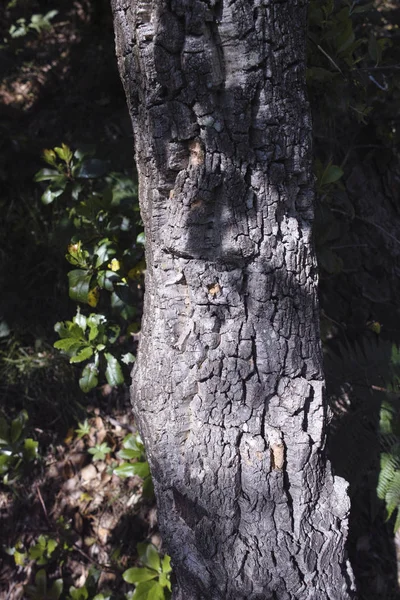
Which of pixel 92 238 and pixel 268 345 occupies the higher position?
pixel 92 238

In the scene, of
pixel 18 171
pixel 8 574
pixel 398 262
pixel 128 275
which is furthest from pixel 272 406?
pixel 18 171

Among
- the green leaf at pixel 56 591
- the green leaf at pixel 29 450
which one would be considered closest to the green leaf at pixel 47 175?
the green leaf at pixel 29 450

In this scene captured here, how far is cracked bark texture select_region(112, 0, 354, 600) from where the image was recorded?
1.28 m

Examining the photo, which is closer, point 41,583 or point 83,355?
point 83,355

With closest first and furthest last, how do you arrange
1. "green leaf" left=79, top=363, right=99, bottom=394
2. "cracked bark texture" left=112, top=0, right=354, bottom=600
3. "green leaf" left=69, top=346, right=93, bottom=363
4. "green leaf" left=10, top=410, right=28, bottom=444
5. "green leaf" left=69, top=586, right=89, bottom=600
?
"cracked bark texture" left=112, top=0, right=354, bottom=600, "green leaf" left=69, top=346, right=93, bottom=363, "green leaf" left=79, top=363, right=99, bottom=394, "green leaf" left=69, top=586, right=89, bottom=600, "green leaf" left=10, top=410, right=28, bottom=444

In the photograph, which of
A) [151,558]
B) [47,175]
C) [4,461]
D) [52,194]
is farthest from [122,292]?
[151,558]

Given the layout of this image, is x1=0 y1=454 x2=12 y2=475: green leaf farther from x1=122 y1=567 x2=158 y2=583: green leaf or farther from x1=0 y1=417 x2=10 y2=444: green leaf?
x1=122 y1=567 x2=158 y2=583: green leaf

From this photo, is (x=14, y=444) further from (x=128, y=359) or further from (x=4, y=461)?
(x=128, y=359)

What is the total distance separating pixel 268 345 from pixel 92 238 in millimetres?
1064

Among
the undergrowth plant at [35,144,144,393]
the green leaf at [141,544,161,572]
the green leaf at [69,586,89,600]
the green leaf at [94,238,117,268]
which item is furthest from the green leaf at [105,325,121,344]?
the green leaf at [69,586,89,600]

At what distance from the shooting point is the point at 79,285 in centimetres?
209

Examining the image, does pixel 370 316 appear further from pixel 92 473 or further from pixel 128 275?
pixel 92 473

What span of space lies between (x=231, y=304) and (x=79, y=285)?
829 millimetres

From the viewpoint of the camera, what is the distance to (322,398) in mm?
1650
